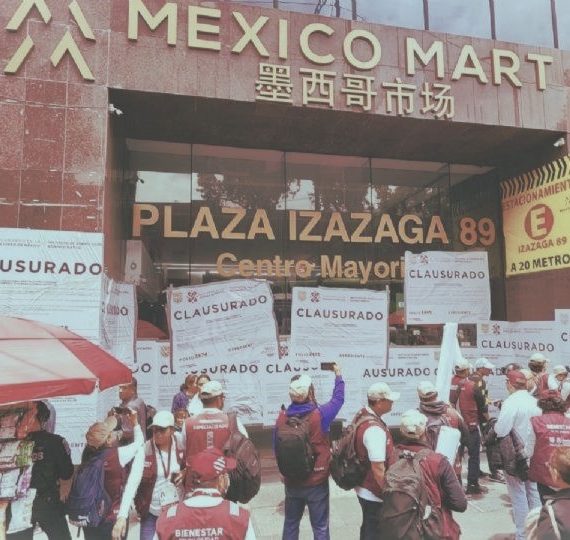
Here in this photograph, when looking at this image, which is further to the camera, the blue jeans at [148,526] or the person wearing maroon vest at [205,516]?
the blue jeans at [148,526]

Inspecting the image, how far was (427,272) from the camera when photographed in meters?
9.83

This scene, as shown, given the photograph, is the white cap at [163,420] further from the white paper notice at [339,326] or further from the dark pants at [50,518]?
the white paper notice at [339,326]

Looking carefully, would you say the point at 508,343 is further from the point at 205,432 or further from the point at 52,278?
the point at 52,278

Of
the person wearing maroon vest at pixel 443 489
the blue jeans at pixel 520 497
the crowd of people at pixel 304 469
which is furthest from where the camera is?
the blue jeans at pixel 520 497

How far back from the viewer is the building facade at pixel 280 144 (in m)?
7.14

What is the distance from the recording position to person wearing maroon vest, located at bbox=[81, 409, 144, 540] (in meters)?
3.88

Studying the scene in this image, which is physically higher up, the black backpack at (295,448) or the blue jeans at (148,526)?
the black backpack at (295,448)

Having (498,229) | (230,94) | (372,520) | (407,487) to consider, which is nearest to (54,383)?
(407,487)

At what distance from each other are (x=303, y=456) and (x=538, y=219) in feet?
24.6

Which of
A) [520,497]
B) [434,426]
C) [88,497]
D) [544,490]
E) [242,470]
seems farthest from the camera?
[520,497]

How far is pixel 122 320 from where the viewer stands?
783 centimetres

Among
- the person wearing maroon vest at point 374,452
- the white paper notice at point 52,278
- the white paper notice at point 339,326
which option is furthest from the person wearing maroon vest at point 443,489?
the white paper notice at point 339,326

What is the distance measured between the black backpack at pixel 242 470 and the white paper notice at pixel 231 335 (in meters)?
4.19

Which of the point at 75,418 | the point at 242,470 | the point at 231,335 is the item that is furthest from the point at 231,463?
the point at 231,335
